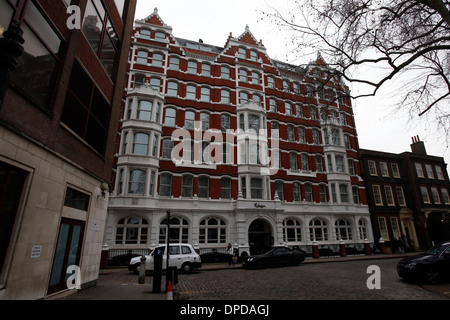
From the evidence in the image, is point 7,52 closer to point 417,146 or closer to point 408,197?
point 408,197

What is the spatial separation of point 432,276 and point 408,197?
25.2 m

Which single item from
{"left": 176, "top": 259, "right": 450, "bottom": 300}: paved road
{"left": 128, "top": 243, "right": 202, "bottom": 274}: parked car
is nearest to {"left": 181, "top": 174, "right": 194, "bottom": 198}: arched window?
{"left": 128, "top": 243, "right": 202, "bottom": 274}: parked car

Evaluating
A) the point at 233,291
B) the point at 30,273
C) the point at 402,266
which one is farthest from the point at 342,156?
the point at 30,273

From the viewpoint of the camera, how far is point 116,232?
1889 centimetres

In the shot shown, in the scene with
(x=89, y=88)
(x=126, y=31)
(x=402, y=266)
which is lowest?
(x=402, y=266)

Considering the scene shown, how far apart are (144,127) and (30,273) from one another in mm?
15991

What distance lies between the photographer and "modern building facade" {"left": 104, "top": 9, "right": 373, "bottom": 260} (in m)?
20.2

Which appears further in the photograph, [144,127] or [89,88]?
[144,127]

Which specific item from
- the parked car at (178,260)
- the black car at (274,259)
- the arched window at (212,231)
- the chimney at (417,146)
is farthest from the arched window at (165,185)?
the chimney at (417,146)

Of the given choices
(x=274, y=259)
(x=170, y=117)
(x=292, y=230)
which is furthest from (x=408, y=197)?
(x=170, y=117)

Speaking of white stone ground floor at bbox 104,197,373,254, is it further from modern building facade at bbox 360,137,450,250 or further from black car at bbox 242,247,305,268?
black car at bbox 242,247,305,268
